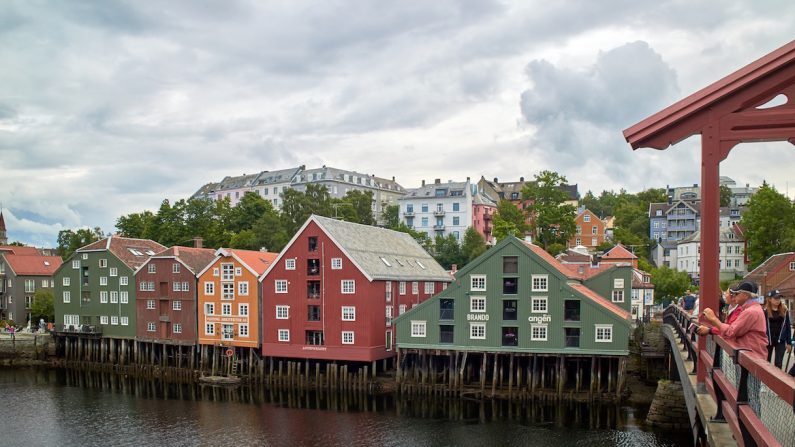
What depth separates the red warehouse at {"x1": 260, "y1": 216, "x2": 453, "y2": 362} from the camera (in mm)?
48875

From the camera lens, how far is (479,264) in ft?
149

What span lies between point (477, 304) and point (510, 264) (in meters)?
3.45

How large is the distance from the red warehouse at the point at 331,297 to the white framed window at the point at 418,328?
3.42 m

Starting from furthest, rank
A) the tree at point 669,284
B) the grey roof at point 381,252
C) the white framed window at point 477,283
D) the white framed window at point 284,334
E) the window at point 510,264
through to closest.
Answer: the tree at point 669,284, the white framed window at point 284,334, the grey roof at point 381,252, the white framed window at point 477,283, the window at point 510,264

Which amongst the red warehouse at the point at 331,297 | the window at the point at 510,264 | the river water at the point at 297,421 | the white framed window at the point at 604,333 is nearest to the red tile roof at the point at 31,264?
the river water at the point at 297,421

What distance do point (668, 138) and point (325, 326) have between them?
41.9 m

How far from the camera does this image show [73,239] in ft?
372

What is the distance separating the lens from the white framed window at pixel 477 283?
4503 centimetres

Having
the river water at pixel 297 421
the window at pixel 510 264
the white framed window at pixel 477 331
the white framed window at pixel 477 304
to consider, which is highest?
the window at pixel 510 264

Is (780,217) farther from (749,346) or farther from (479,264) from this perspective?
(749,346)

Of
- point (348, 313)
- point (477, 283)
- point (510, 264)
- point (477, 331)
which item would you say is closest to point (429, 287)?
point (348, 313)

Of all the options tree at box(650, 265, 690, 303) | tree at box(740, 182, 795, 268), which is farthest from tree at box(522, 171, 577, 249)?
tree at box(740, 182, 795, 268)

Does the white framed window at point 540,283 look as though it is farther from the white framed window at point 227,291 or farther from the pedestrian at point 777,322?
the pedestrian at point 777,322

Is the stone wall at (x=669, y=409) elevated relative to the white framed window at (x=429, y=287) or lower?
lower
